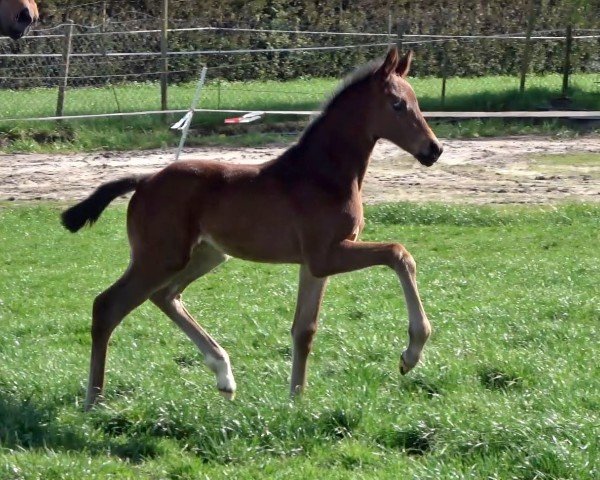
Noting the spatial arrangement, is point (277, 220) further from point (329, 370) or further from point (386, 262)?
point (329, 370)

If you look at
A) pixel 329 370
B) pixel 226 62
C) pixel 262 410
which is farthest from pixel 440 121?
pixel 262 410

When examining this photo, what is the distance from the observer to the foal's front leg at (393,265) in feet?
18.2

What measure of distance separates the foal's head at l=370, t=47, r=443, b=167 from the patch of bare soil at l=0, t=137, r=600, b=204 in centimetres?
840

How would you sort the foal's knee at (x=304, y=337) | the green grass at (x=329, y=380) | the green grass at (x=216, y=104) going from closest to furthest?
1. the green grass at (x=329, y=380)
2. the foal's knee at (x=304, y=337)
3. the green grass at (x=216, y=104)

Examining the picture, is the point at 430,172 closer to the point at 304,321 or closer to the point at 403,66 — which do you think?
the point at 403,66

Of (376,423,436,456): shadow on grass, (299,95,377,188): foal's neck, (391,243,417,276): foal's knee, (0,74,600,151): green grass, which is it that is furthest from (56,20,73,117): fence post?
(376,423,436,456): shadow on grass

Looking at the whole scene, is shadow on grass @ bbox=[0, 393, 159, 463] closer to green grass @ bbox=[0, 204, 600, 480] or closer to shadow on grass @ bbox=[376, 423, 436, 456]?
green grass @ bbox=[0, 204, 600, 480]

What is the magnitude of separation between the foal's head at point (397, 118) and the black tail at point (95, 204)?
54.5 inches

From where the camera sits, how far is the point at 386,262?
574 centimetres

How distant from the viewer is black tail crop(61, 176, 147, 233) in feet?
20.9

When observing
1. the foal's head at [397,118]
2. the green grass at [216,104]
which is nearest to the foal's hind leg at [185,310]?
the foal's head at [397,118]

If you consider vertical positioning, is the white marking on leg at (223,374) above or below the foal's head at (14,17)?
below

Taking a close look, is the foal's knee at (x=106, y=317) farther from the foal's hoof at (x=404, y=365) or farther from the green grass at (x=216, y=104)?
the green grass at (x=216, y=104)

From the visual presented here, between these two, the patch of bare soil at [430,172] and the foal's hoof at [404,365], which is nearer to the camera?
the foal's hoof at [404,365]
